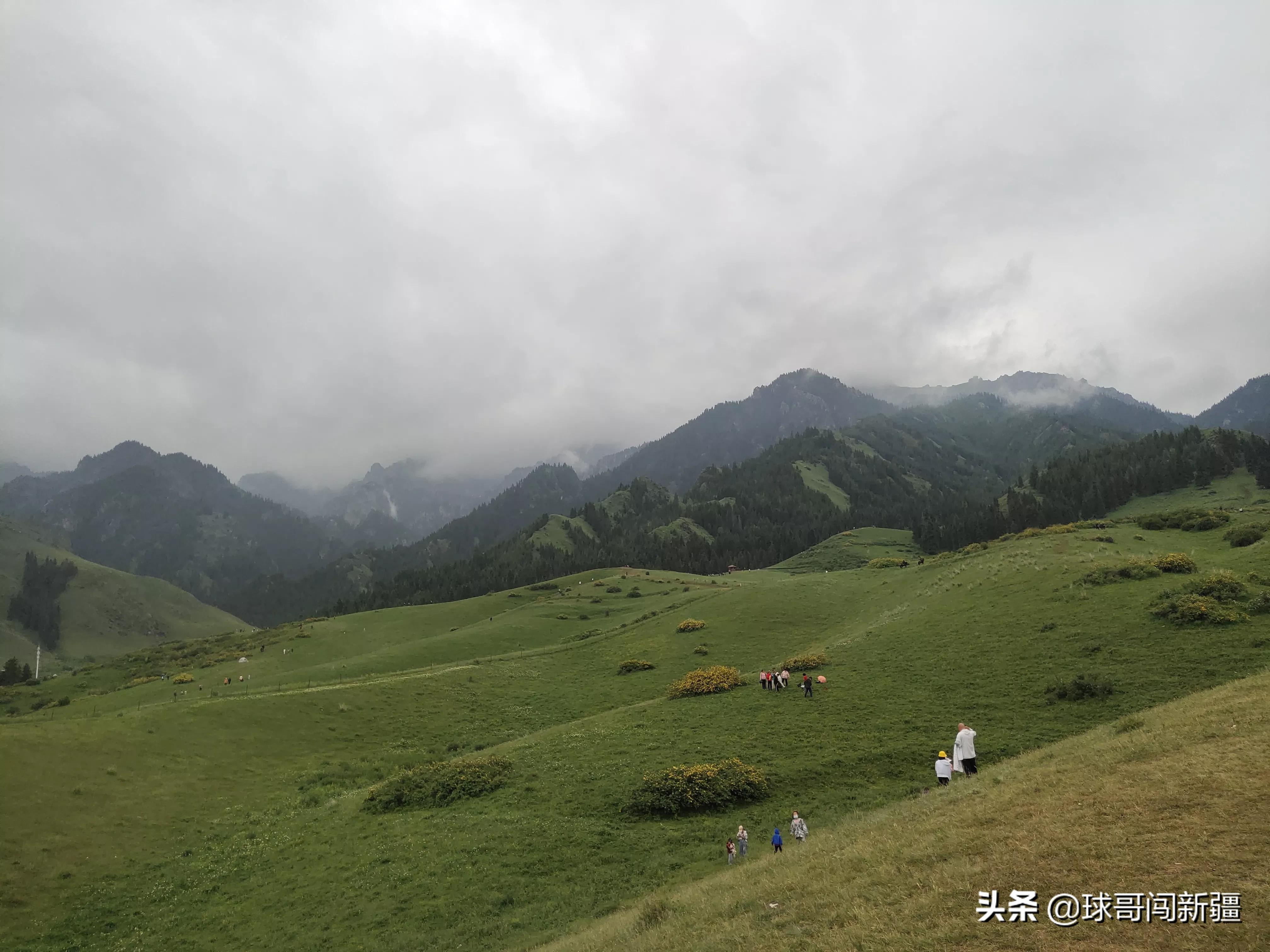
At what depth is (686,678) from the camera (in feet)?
156

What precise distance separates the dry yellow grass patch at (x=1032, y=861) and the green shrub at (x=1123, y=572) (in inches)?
1196

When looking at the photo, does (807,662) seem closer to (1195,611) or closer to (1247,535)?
(1195,611)

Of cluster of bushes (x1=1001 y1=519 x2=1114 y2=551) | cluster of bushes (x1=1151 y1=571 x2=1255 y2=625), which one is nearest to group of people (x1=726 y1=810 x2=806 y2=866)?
cluster of bushes (x1=1151 y1=571 x2=1255 y2=625)

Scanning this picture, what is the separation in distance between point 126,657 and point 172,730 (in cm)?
10419

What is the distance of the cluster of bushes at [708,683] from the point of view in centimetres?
4575

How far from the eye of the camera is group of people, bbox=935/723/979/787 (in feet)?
79.3

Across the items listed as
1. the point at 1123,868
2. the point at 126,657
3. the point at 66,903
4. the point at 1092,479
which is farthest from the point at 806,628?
the point at 1092,479

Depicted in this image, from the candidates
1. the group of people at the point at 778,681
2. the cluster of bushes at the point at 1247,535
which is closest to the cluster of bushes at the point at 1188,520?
the cluster of bushes at the point at 1247,535

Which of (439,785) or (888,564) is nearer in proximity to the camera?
(439,785)

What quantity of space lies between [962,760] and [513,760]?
84.4 feet

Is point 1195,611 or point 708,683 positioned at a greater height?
point 1195,611

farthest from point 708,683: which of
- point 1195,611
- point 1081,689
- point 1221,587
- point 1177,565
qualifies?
point 1177,565

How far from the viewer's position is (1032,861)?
13641 millimetres

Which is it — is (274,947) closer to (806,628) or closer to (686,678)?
(686,678)
